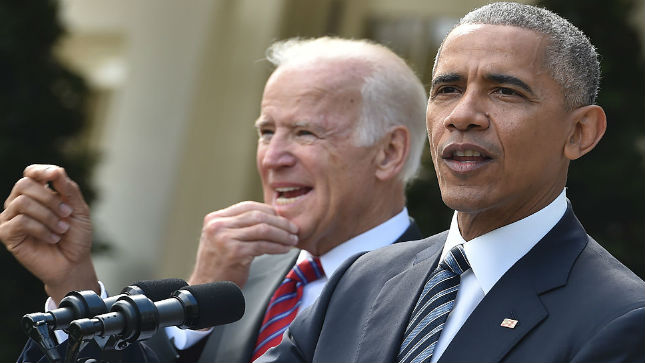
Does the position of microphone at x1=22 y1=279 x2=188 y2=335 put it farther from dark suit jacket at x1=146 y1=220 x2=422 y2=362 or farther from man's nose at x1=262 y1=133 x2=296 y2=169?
man's nose at x1=262 y1=133 x2=296 y2=169

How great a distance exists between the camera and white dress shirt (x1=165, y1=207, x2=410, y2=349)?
3.86m

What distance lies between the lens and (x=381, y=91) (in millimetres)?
4109

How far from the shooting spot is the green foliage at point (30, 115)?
6984 millimetres

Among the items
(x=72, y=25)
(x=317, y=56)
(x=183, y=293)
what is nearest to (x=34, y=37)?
(x=72, y=25)

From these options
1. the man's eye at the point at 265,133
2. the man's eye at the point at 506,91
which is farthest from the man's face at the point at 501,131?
the man's eye at the point at 265,133

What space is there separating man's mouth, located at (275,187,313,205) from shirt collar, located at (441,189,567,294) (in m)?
1.49

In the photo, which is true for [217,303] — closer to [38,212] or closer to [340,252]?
[38,212]

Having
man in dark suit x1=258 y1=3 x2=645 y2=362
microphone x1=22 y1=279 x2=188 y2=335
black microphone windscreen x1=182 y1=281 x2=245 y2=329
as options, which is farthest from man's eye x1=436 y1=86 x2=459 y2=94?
microphone x1=22 y1=279 x2=188 y2=335

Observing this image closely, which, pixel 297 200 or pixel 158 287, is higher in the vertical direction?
pixel 158 287

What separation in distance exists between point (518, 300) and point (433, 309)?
0.23m

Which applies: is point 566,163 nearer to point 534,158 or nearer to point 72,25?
point 534,158

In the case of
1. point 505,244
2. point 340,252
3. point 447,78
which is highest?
point 447,78

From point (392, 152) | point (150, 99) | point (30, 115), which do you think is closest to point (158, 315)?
point (392, 152)

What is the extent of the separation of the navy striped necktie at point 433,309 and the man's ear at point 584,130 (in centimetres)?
40
